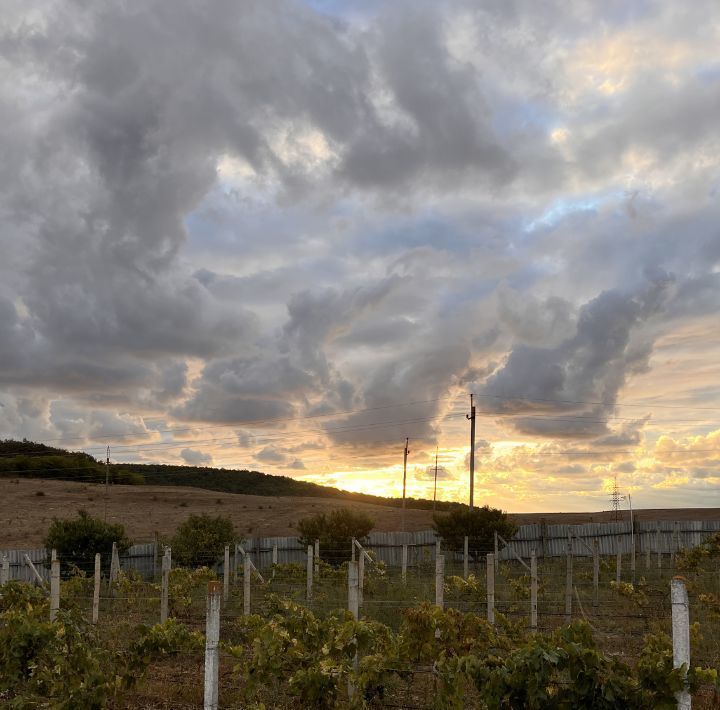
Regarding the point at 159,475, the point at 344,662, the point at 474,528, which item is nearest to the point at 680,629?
the point at 344,662

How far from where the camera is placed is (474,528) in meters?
36.2

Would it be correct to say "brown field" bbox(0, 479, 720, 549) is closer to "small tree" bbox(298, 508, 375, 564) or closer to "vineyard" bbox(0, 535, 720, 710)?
"small tree" bbox(298, 508, 375, 564)

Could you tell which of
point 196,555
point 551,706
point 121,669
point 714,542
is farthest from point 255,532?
point 551,706

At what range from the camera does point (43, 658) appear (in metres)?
8.61

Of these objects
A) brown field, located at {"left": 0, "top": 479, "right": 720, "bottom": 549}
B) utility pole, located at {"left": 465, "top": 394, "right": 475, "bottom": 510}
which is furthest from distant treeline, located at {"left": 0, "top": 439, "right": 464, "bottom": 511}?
utility pole, located at {"left": 465, "top": 394, "right": 475, "bottom": 510}

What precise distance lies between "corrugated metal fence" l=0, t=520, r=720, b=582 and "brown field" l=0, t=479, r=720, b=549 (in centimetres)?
1423

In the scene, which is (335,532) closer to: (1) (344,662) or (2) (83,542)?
(2) (83,542)

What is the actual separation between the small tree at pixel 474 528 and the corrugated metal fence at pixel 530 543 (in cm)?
60

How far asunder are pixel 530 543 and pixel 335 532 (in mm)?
9838

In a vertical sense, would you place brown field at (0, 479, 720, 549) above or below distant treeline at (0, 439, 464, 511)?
below

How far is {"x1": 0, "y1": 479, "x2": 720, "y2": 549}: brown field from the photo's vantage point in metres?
49.8

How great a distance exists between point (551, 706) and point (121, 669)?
5018 millimetres

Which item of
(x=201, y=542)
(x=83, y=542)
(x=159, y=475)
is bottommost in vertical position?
(x=83, y=542)

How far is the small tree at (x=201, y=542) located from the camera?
31.6 m
